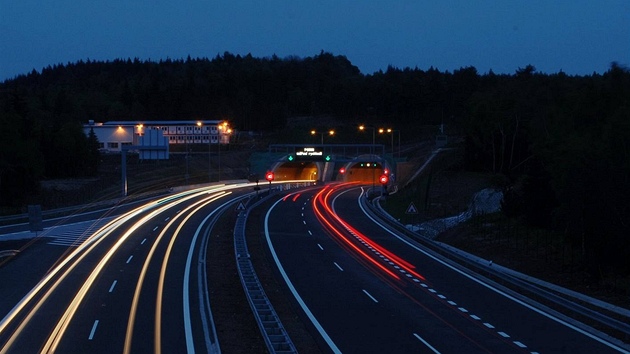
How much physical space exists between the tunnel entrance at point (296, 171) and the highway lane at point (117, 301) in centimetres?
6835

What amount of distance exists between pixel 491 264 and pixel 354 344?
14058 millimetres

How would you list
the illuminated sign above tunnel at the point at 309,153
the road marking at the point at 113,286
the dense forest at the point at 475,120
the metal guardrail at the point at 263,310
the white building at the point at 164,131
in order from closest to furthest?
the metal guardrail at the point at 263,310 → the road marking at the point at 113,286 → the dense forest at the point at 475,120 → the illuminated sign above tunnel at the point at 309,153 → the white building at the point at 164,131

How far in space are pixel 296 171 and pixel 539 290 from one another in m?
96.0

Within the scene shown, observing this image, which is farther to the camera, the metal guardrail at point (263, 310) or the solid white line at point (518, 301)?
the solid white line at point (518, 301)

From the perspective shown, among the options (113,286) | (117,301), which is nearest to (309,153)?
(113,286)

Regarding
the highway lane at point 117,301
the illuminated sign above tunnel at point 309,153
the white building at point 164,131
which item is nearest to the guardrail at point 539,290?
the highway lane at point 117,301

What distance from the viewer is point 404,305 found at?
22.5m

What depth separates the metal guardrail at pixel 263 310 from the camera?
15203 mm

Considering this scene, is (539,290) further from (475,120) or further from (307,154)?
(307,154)

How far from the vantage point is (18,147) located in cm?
6888

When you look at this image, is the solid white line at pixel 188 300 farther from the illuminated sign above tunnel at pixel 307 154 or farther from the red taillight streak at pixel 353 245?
the illuminated sign above tunnel at pixel 307 154

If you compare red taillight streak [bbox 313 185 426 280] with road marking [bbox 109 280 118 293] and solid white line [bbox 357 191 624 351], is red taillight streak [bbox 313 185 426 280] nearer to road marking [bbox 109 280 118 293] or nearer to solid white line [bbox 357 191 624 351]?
solid white line [bbox 357 191 624 351]

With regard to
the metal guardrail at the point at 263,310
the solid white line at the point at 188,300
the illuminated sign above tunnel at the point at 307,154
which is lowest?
the solid white line at the point at 188,300

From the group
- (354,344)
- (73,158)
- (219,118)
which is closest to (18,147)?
(73,158)
